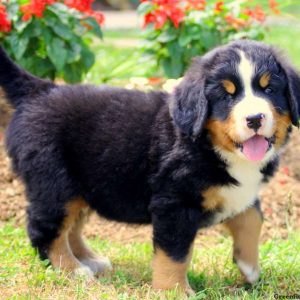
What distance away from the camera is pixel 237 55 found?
13.2 ft

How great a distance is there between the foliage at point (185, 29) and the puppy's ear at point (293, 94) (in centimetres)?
262

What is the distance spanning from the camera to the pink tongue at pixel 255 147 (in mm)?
3959

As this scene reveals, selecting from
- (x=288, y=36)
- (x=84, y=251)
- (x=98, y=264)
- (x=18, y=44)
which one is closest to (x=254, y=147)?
(x=98, y=264)

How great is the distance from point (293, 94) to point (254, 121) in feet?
1.22

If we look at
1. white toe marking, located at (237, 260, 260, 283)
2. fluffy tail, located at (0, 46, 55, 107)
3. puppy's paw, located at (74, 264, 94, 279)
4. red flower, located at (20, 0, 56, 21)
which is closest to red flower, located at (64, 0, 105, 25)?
red flower, located at (20, 0, 56, 21)

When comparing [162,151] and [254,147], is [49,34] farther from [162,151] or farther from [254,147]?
[254,147]

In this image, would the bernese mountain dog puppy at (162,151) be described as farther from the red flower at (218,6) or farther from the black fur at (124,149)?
the red flower at (218,6)

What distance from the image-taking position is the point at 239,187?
13.6 feet

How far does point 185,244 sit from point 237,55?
3.69ft

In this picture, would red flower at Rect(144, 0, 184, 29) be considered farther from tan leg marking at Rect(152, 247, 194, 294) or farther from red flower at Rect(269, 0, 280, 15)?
tan leg marking at Rect(152, 247, 194, 294)

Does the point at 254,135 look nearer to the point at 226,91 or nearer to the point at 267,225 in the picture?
the point at 226,91

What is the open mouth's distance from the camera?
3959 millimetres

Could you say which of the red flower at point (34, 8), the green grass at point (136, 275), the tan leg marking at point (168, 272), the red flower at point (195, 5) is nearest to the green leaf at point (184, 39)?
the red flower at point (195, 5)

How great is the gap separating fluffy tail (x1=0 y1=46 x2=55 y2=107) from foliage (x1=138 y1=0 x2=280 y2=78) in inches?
83.2
